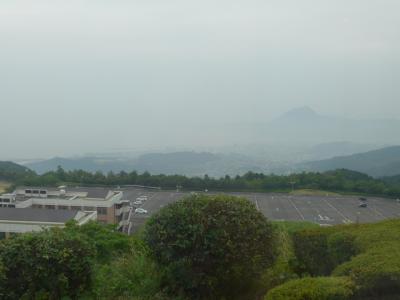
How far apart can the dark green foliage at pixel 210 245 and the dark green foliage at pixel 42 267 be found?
5.04 feet

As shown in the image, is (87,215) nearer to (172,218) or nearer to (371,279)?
(172,218)

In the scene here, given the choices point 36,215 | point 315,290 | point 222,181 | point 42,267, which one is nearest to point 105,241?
point 42,267

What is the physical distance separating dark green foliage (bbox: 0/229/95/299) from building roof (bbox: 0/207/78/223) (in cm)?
1081

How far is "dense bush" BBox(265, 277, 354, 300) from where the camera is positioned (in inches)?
172

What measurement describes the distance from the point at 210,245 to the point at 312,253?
1.63 metres

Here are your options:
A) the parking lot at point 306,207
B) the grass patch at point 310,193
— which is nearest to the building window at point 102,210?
the parking lot at point 306,207

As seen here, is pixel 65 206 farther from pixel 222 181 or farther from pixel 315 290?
pixel 315 290

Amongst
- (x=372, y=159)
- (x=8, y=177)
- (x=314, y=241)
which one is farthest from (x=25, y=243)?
(x=372, y=159)

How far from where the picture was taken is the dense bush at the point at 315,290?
14.4 ft

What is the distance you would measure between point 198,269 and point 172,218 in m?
0.71

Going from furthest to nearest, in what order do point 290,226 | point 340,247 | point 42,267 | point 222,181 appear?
point 222,181, point 290,226, point 42,267, point 340,247

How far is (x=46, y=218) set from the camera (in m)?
17.6

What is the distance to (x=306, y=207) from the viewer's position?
29641 millimetres

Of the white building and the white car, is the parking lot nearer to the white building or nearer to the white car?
the white car
